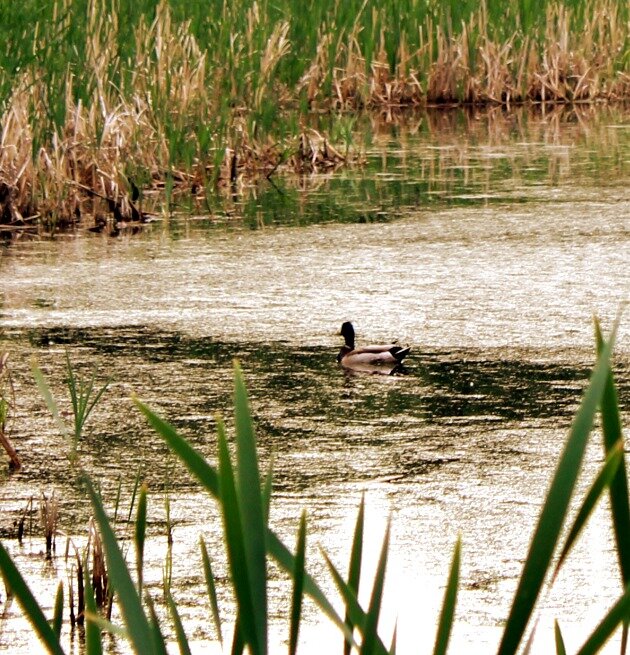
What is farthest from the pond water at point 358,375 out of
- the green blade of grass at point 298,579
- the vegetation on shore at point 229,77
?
the green blade of grass at point 298,579

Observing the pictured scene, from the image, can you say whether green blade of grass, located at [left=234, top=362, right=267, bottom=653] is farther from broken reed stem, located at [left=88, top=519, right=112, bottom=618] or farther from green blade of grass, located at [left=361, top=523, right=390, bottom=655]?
broken reed stem, located at [left=88, top=519, right=112, bottom=618]

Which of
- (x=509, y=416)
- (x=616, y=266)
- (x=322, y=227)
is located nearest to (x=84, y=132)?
(x=322, y=227)

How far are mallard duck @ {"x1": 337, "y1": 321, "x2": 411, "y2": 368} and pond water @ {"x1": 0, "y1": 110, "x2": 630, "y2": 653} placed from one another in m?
0.04

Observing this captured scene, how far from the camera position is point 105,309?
5133 mm

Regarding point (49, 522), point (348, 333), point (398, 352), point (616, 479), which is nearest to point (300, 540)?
point (616, 479)

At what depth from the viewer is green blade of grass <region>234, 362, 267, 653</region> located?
1.18 meters

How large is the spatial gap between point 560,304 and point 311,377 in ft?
3.63

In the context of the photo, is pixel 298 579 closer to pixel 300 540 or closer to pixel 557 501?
pixel 300 540

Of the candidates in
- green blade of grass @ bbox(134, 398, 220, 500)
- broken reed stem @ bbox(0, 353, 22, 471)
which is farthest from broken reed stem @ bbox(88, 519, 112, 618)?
green blade of grass @ bbox(134, 398, 220, 500)

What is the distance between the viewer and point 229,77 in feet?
28.1

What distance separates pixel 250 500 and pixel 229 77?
7.51 meters

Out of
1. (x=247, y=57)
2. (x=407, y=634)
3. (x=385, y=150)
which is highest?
(x=247, y=57)

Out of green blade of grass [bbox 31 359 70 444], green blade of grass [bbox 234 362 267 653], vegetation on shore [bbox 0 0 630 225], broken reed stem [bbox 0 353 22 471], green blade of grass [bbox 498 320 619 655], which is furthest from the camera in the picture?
vegetation on shore [bbox 0 0 630 225]

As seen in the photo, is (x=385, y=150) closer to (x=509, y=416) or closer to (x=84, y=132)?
(x=84, y=132)
